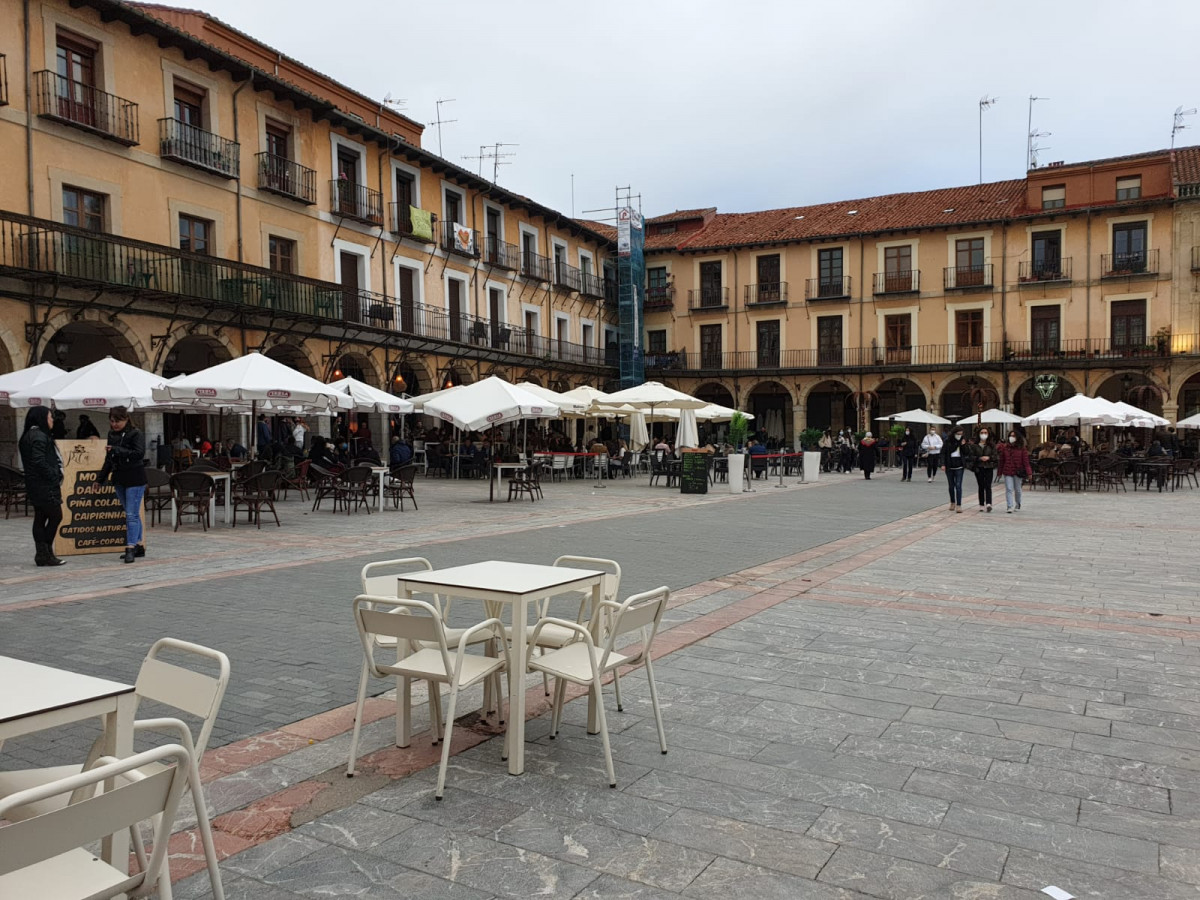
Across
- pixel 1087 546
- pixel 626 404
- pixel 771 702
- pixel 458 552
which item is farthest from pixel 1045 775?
pixel 626 404

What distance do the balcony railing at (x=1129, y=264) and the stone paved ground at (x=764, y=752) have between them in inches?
1157

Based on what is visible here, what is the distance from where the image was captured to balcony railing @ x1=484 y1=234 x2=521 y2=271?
98.7 feet

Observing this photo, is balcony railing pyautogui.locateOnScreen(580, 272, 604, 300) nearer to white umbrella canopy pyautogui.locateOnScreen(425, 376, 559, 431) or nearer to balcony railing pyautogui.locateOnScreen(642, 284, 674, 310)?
balcony railing pyautogui.locateOnScreen(642, 284, 674, 310)

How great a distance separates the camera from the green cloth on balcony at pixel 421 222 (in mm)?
26234

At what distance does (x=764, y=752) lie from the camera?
146 inches

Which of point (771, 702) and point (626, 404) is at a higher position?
point (626, 404)

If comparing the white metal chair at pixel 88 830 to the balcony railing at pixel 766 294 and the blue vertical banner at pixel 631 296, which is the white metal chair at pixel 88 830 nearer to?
the blue vertical banner at pixel 631 296

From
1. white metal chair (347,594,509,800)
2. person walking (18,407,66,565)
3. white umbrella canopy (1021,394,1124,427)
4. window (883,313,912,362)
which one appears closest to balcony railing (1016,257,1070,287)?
window (883,313,912,362)

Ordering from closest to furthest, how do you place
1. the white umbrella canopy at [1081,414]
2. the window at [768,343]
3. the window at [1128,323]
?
the white umbrella canopy at [1081,414], the window at [1128,323], the window at [768,343]

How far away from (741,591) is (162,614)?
4469mm

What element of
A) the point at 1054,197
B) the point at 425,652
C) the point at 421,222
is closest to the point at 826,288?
the point at 1054,197

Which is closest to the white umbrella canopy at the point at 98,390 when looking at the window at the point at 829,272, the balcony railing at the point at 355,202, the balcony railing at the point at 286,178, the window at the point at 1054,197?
the balcony railing at the point at 286,178

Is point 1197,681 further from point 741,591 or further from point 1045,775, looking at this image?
point 741,591

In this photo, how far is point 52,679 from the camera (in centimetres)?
238
